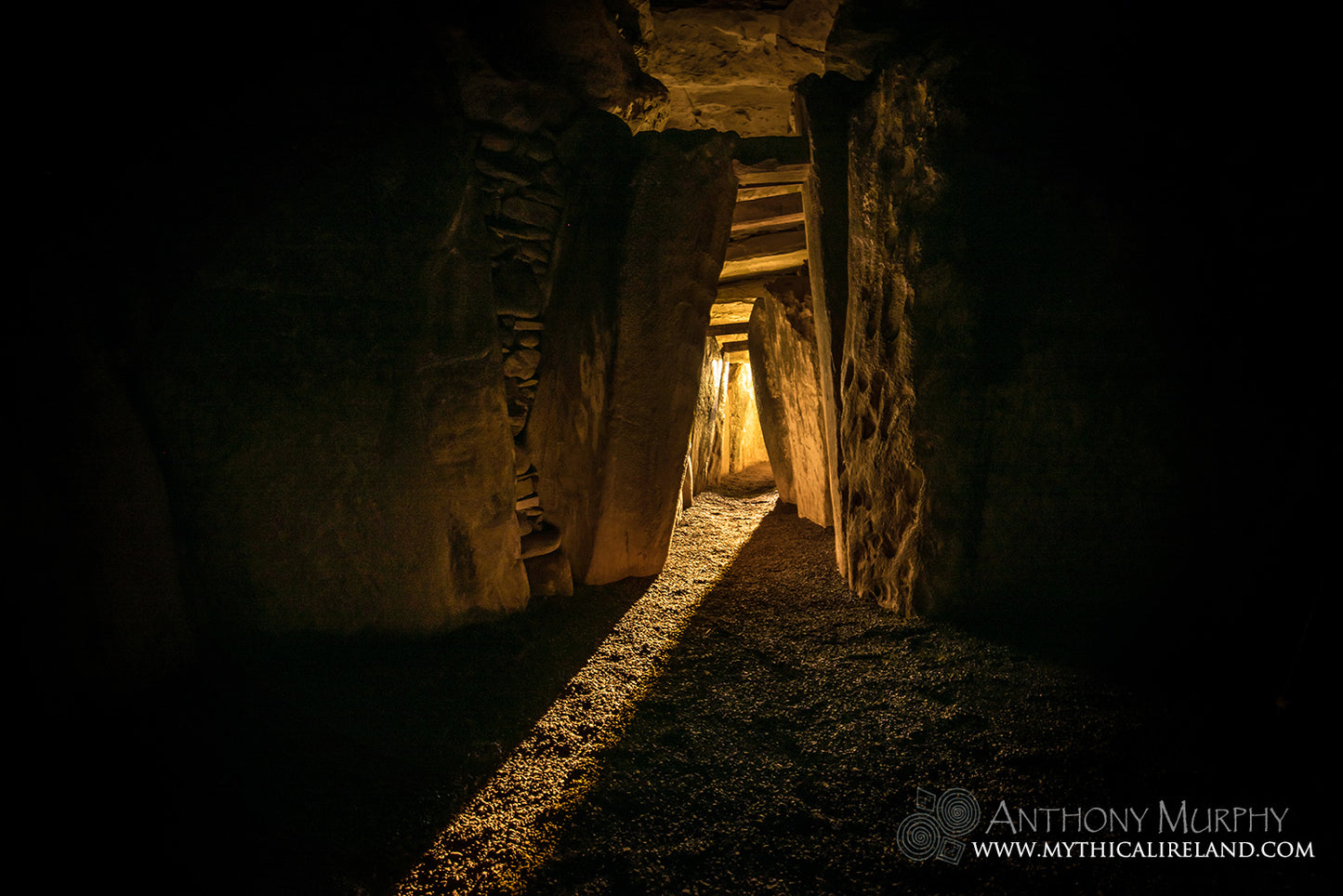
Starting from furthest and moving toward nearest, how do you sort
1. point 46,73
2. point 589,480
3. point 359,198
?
1. point 589,480
2. point 359,198
3. point 46,73

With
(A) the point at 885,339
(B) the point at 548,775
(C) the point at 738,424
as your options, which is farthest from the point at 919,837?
(C) the point at 738,424

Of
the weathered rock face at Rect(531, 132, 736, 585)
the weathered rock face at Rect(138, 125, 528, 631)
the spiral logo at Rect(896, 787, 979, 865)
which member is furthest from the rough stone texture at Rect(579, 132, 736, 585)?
the spiral logo at Rect(896, 787, 979, 865)

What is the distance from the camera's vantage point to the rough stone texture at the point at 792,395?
4605 mm

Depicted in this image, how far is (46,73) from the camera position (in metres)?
2.12

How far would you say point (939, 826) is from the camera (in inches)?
59.7

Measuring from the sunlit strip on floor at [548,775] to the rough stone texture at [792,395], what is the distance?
2.13 m

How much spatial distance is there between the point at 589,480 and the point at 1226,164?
11.2 feet

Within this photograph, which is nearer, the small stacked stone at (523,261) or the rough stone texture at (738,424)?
the small stacked stone at (523,261)

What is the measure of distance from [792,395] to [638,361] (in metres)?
2.37

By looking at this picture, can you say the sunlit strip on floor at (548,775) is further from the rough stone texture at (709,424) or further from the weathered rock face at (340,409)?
the rough stone texture at (709,424)

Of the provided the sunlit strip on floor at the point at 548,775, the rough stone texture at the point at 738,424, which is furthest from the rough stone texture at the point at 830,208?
the rough stone texture at the point at 738,424

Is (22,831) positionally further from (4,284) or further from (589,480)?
(589,480)

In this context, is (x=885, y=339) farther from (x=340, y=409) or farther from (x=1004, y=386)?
(x=340, y=409)

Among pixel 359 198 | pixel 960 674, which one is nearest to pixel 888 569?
pixel 960 674
